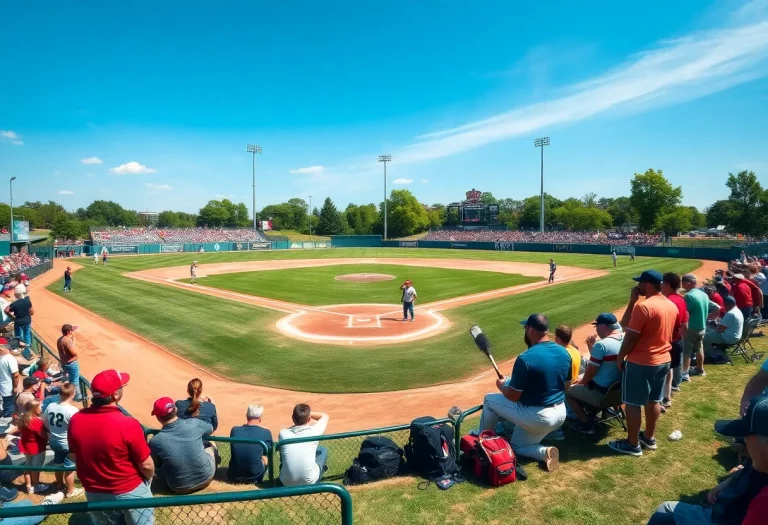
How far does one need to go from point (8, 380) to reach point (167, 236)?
7213cm

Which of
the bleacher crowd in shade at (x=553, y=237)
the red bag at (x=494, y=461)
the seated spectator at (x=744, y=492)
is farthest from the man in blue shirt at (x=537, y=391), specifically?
the bleacher crowd in shade at (x=553, y=237)

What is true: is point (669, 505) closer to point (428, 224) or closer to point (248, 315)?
point (248, 315)

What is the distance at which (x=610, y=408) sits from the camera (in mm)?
6473

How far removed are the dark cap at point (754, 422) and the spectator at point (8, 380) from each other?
36.0 ft

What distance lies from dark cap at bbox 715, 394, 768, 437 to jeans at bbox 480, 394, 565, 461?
2566 millimetres

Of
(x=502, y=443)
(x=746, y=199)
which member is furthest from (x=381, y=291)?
(x=746, y=199)

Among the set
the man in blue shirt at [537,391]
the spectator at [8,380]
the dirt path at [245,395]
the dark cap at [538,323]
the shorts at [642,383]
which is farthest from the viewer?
the dirt path at [245,395]

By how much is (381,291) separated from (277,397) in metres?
16.3

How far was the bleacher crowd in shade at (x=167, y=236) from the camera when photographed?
66062 mm

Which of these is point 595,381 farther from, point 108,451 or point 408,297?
point 408,297

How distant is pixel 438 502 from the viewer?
4672 mm

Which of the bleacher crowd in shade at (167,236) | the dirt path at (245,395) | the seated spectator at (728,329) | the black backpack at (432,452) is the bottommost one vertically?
the dirt path at (245,395)

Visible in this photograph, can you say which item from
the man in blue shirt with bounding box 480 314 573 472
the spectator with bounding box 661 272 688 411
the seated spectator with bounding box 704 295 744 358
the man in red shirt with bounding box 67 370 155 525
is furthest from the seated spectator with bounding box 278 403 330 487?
the seated spectator with bounding box 704 295 744 358

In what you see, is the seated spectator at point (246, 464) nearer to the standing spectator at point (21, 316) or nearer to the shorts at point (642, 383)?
the shorts at point (642, 383)
